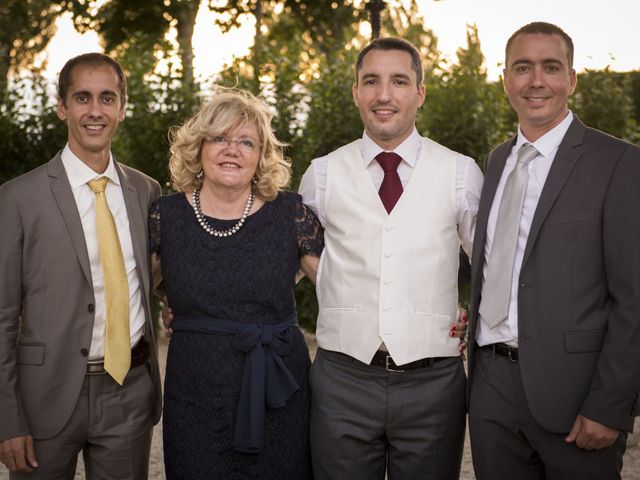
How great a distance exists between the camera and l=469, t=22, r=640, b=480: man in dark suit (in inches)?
115

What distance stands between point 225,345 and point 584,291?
55.8 inches

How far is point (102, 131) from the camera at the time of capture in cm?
343

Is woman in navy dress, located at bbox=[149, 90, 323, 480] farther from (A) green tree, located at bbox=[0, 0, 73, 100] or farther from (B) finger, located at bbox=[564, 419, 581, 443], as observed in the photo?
(A) green tree, located at bbox=[0, 0, 73, 100]

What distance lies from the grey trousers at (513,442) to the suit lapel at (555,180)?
0.47m

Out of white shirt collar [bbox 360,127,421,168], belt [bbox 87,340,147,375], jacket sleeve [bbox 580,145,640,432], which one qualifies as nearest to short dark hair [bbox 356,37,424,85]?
white shirt collar [bbox 360,127,421,168]

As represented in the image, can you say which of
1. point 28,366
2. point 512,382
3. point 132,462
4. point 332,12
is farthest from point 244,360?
point 332,12

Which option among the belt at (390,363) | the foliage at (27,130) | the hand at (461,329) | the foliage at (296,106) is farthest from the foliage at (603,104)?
the belt at (390,363)

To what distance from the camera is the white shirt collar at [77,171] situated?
3381 mm

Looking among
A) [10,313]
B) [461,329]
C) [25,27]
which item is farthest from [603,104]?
[25,27]

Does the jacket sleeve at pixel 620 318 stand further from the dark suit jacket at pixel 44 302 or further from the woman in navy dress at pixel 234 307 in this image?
the dark suit jacket at pixel 44 302

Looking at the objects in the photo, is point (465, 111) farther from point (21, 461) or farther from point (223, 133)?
point (21, 461)

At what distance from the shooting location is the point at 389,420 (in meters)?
3.31

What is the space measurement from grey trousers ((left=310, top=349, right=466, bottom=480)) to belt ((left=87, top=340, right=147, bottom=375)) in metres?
0.76

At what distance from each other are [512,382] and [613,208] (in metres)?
0.75
